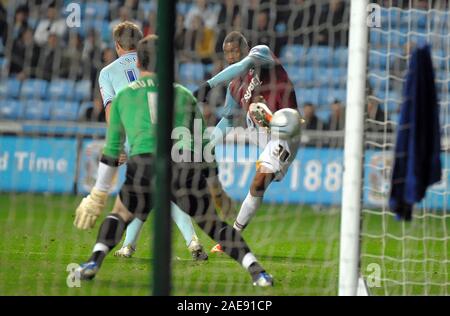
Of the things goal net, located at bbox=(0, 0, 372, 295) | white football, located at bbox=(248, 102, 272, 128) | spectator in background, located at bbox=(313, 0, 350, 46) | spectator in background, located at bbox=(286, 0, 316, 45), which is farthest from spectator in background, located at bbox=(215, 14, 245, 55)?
white football, located at bbox=(248, 102, 272, 128)

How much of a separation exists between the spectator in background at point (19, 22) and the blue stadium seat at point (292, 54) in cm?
388

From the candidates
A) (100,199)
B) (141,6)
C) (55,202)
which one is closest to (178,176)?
(100,199)

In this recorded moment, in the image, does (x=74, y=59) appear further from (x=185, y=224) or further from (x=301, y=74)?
(x=185, y=224)

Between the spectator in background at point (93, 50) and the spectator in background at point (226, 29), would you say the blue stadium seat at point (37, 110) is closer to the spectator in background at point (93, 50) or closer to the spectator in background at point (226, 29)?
the spectator in background at point (93, 50)

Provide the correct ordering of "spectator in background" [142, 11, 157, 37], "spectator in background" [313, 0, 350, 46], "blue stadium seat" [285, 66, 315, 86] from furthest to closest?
"spectator in background" [142, 11, 157, 37] → "blue stadium seat" [285, 66, 315, 86] → "spectator in background" [313, 0, 350, 46]

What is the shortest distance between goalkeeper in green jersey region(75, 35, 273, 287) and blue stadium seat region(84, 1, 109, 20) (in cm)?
823

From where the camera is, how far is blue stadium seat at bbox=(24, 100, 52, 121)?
625 inches

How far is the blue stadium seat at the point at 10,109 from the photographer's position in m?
16.1

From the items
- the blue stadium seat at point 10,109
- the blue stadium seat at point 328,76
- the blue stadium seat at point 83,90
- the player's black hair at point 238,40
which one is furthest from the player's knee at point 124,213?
the blue stadium seat at point 10,109

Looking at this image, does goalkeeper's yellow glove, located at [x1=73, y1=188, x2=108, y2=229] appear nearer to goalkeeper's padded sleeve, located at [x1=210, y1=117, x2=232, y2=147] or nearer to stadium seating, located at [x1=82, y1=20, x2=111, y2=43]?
goalkeeper's padded sleeve, located at [x1=210, y1=117, x2=232, y2=147]

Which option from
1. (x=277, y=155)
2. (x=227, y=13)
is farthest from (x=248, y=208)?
(x=227, y=13)

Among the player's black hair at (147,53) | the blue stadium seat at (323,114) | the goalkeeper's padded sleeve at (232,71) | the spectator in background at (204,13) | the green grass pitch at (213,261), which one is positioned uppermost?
the spectator in background at (204,13)

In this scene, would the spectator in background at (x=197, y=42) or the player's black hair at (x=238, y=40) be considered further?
the spectator in background at (x=197, y=42)

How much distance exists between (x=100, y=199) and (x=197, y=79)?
8.54 meters
